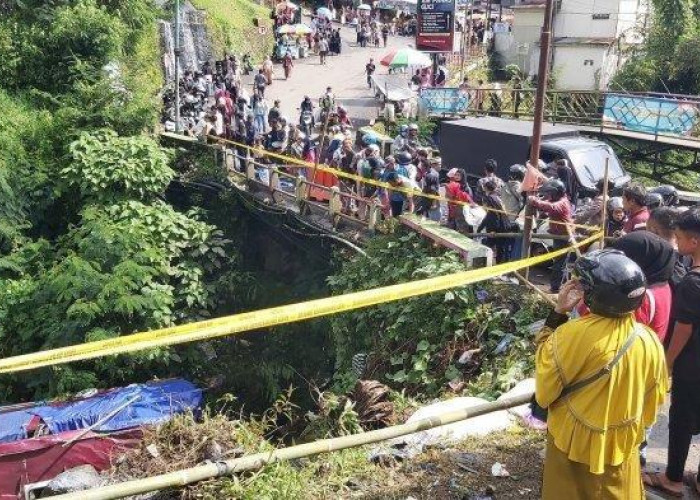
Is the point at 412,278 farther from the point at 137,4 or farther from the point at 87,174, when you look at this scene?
the point at 137,4

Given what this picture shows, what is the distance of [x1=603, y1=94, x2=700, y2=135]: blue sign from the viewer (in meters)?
16.4

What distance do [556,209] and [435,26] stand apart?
15346mm

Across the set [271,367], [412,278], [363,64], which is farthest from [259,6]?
[412,278]

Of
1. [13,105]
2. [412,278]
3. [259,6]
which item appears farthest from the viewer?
[259,6]

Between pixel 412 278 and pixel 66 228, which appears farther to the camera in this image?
pixel 66 228

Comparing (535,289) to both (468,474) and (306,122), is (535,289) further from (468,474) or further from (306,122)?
(306,122)

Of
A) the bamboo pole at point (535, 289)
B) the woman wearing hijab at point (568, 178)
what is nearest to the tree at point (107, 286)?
the bamboo pole at point (535, 289)

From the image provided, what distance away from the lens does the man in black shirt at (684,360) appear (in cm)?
401

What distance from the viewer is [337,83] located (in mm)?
28797

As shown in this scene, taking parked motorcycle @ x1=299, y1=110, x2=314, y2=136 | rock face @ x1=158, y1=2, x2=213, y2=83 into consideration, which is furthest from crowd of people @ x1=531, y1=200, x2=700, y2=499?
rock face @ x1=158, y1=2, x2=213, y2=83

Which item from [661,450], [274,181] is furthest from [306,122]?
[661,450]

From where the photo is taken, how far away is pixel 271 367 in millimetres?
12984

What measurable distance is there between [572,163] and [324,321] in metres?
4.64

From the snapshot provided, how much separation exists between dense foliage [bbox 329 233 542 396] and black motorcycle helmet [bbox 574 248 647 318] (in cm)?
336
